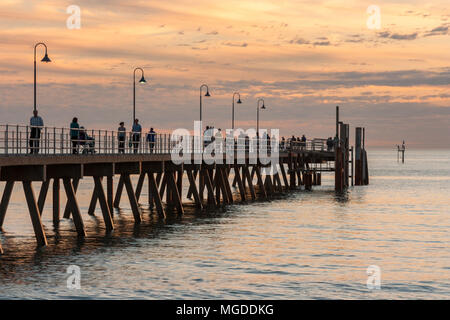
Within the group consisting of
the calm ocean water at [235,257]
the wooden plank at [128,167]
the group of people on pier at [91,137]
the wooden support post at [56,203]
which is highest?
the group of people on pier at [91,137]

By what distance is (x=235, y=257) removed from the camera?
25484 millimetres

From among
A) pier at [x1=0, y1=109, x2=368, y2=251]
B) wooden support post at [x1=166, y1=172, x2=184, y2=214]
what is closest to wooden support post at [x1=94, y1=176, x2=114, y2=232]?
pier at [x1=0, y1=109, x2=368, y2=251]

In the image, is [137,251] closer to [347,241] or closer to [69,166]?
[69,166]

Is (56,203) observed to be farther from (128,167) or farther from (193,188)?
(193,188)

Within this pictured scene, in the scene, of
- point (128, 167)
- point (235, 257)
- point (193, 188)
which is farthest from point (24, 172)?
point (193, 188)

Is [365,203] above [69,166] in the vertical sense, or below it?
below

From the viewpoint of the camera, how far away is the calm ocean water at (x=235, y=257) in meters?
20.1

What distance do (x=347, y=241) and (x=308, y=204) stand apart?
59.6 ft

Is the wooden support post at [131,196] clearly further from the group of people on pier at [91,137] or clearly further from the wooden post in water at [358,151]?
the wooden post in water at [358,151]

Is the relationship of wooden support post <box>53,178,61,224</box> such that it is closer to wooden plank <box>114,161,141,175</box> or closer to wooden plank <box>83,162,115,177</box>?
wooden plank <box>114,161,141,175</box>

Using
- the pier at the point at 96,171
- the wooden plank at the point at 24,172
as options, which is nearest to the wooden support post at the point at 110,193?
the pier at the point at 96,171

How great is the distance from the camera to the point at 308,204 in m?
48.3
